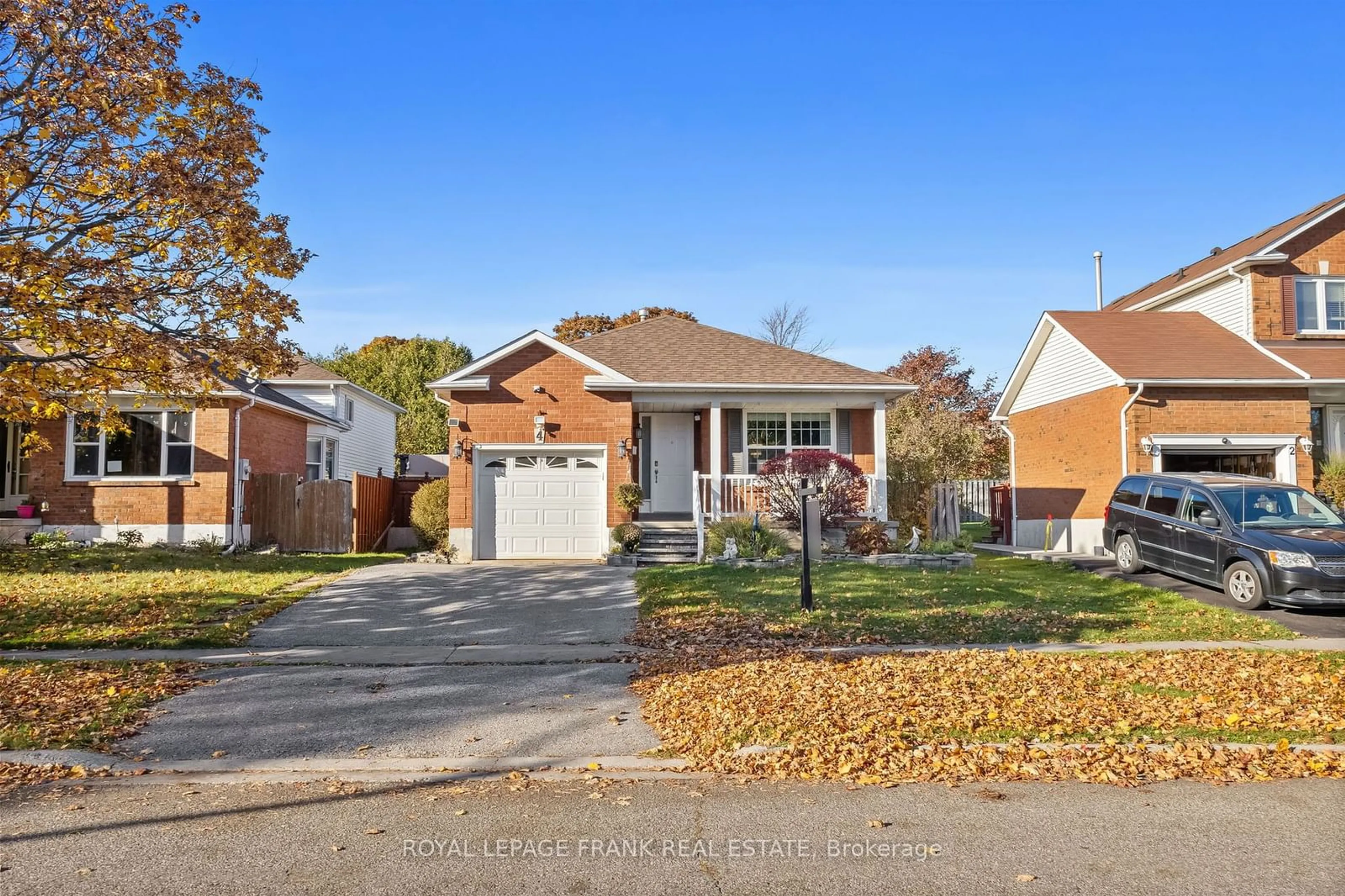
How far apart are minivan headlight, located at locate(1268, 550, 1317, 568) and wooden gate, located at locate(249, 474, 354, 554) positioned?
1729cm

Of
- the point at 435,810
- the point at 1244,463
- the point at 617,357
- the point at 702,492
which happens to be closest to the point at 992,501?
the point at 1244,463

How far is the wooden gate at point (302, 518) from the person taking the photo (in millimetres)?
20500

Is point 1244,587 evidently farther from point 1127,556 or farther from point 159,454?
point 159,454

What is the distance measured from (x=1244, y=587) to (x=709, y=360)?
11217 mm

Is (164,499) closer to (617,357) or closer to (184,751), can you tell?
(617,357)

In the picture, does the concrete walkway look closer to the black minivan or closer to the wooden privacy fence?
the black minivan

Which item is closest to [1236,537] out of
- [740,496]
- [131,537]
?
[740,496]

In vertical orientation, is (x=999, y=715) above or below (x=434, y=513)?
below

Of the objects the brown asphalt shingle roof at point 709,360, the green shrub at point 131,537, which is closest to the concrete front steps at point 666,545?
the brown asphalt shingle roof at point 709,360

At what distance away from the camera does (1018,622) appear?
11.0 m

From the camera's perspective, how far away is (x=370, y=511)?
21.1 meters

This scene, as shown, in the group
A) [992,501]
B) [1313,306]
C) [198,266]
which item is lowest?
[992,501]

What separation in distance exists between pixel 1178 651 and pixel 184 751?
923 centimetres

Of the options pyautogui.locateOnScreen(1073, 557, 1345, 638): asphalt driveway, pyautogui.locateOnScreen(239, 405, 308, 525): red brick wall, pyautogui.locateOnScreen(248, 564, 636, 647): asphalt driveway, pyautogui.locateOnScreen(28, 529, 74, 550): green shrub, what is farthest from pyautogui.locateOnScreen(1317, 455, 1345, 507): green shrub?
pyautogui.locateOnScreen(28, 529, 74, 550): green shrub
